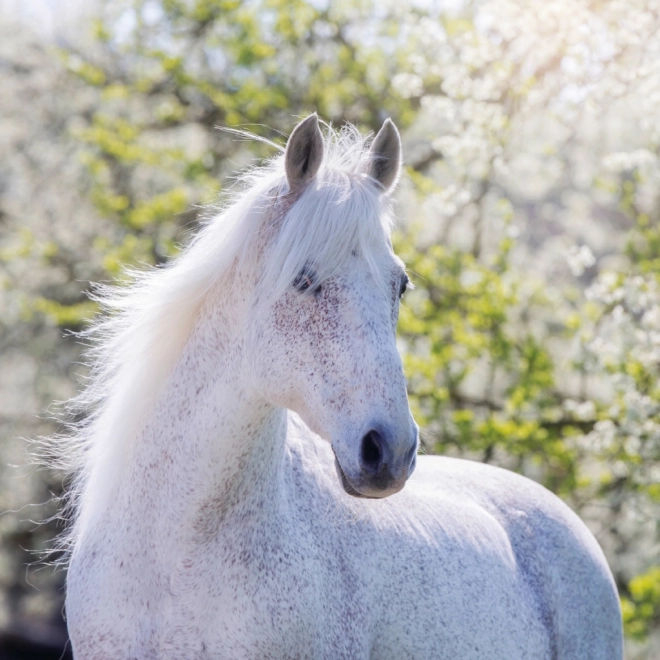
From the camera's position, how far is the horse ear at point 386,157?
2.76 metres

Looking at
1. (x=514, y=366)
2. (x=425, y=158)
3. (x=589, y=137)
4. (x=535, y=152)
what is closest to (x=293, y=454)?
(x=514, y=366)

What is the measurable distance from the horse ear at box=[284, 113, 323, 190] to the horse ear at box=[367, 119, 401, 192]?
0.90ft

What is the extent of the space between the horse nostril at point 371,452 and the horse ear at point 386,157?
0.94 m

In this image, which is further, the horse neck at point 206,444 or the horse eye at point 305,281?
the horse neck at point 206,444

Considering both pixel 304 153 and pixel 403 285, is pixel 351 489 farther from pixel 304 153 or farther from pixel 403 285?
pixel 304 153

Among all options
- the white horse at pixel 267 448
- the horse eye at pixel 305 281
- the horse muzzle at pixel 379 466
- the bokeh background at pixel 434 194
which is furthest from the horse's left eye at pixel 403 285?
the bokeh background at pixel 434 194

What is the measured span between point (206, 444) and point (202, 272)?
1.78 feet

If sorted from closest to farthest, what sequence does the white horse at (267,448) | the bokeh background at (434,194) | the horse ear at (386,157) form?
1. the white horse at (267,448)
2. the horse ear at (386,157)
3. the bokeh background at (434,194)

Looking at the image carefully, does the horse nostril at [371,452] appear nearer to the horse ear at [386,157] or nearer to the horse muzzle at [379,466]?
the horse muzzle at [379,466]

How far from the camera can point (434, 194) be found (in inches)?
311

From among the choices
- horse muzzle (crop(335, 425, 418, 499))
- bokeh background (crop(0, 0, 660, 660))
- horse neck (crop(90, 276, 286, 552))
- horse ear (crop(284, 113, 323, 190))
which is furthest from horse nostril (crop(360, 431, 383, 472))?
→ bokeh background (crop(0, 0, 660, 660))

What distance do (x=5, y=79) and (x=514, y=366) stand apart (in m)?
9.01

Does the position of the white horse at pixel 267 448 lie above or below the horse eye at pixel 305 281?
below

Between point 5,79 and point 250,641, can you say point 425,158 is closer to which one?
point 5,79
